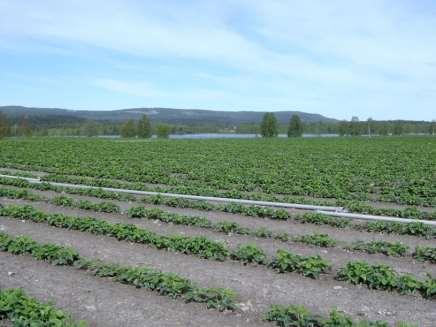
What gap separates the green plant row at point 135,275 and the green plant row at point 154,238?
1.21 metres

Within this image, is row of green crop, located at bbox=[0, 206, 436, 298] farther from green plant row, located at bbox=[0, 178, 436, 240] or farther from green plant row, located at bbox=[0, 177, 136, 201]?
green plant row, located at bbox=[0, 177, 136, 201]

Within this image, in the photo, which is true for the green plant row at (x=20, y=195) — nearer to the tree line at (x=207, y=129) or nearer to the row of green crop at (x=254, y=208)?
the row of green crop at (x=254, y=208)

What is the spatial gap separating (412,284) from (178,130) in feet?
565

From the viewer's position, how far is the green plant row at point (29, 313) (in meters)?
4.80

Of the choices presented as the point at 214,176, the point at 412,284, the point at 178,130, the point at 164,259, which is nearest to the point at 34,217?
the point at 164,259

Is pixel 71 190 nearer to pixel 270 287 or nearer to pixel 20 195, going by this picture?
pixel 20 195

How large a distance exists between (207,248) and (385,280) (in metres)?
3.17

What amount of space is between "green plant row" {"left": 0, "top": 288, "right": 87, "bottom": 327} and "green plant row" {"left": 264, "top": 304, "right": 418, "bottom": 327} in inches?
92.1

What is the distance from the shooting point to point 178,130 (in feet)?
579

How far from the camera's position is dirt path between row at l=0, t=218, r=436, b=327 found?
5703 mm

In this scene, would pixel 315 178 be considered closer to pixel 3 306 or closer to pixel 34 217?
pixel 34 217

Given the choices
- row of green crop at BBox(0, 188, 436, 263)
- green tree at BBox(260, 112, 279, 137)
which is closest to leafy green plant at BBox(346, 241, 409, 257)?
row of green crop at BBox(0, 188, 436, 263)

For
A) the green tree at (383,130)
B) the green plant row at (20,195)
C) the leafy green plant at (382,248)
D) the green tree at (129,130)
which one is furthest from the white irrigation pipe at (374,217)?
the green tree at (383,130)

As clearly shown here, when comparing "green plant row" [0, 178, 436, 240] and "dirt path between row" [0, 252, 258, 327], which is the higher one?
"green plant row" [0, 178, 436, 240]
